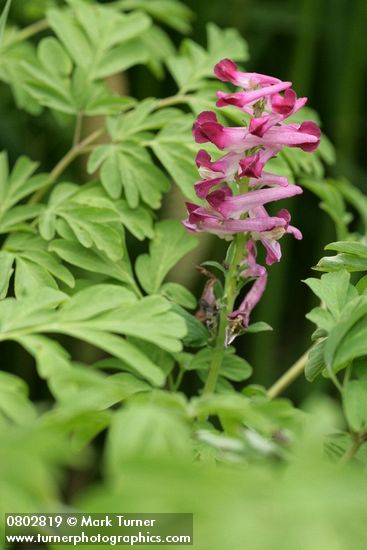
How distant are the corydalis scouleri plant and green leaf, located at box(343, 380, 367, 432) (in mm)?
184

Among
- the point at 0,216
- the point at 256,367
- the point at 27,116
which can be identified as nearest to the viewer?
the point at 0,216

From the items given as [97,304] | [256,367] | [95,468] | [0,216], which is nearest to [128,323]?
[97,304]

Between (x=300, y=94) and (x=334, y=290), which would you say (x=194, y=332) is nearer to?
(x=334, y=290)

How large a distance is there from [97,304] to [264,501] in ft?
1.06

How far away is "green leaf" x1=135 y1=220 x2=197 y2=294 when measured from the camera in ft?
3.24

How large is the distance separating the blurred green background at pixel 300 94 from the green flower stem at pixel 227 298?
3.07 feet

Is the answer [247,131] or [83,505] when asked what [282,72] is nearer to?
[247,131]

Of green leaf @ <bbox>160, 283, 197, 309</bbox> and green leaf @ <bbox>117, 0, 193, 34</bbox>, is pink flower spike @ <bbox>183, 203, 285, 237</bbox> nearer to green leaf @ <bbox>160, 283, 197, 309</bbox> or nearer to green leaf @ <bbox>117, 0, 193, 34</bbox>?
green leaf @ <bbox>160, 283, 197, 309</bbox>

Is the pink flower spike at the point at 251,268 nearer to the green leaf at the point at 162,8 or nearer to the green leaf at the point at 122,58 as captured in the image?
the green leaf at the point at 122,58

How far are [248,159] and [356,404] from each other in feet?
0.92

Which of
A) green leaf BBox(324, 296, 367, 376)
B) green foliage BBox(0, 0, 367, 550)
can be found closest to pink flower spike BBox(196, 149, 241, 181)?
green foliage BBox(0, 0, 367, 550)

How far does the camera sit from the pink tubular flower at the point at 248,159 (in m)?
0.79

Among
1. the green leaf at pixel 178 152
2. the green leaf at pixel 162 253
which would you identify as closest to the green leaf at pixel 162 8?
the green leaf at pixel 178 152

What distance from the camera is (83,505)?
445 mm
